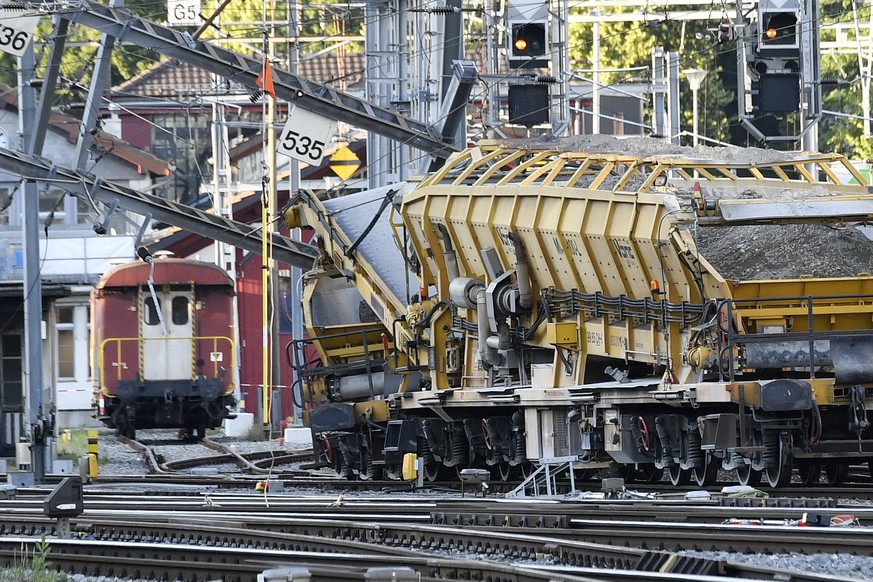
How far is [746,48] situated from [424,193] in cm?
645

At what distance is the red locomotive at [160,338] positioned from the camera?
107ft

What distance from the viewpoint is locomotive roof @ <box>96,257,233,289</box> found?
32.4 m

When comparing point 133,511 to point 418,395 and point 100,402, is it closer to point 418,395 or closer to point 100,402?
point 418,395

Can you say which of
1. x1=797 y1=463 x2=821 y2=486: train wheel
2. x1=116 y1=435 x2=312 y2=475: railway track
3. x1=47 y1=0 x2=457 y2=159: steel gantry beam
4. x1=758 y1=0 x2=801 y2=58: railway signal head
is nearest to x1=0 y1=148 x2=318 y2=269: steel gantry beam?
x1=47 y1=0 x2=457 y2=159: steel gantry beam

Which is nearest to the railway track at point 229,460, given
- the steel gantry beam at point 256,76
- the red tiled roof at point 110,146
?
the steel gantry beam at point 256,76

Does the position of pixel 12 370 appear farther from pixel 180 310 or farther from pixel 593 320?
pixel 593 320

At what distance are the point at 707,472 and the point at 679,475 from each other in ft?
2.16

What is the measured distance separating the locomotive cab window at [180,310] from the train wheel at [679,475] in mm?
16688

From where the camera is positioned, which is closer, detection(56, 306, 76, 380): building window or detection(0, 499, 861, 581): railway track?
detection(0, 499, 861, 581): railway track

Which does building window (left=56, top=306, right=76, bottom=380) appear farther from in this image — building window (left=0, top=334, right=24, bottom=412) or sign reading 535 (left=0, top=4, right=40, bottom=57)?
sign reading 535 (left=0, top=4, right=40, bottom=57)

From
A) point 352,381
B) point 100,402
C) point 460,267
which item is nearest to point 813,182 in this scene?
point 460,267

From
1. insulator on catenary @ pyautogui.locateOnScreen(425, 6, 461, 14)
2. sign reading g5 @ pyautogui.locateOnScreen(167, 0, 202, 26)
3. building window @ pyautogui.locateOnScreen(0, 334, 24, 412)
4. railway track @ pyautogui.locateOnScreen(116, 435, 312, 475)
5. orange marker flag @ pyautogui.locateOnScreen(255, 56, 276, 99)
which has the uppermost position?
sign reading g5 @ pyautogui.locateOnScreen(167, 0, 202, 26)

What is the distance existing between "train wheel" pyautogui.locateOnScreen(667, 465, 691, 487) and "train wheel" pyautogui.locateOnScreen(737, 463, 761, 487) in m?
1.00

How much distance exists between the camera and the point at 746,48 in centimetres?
2483
